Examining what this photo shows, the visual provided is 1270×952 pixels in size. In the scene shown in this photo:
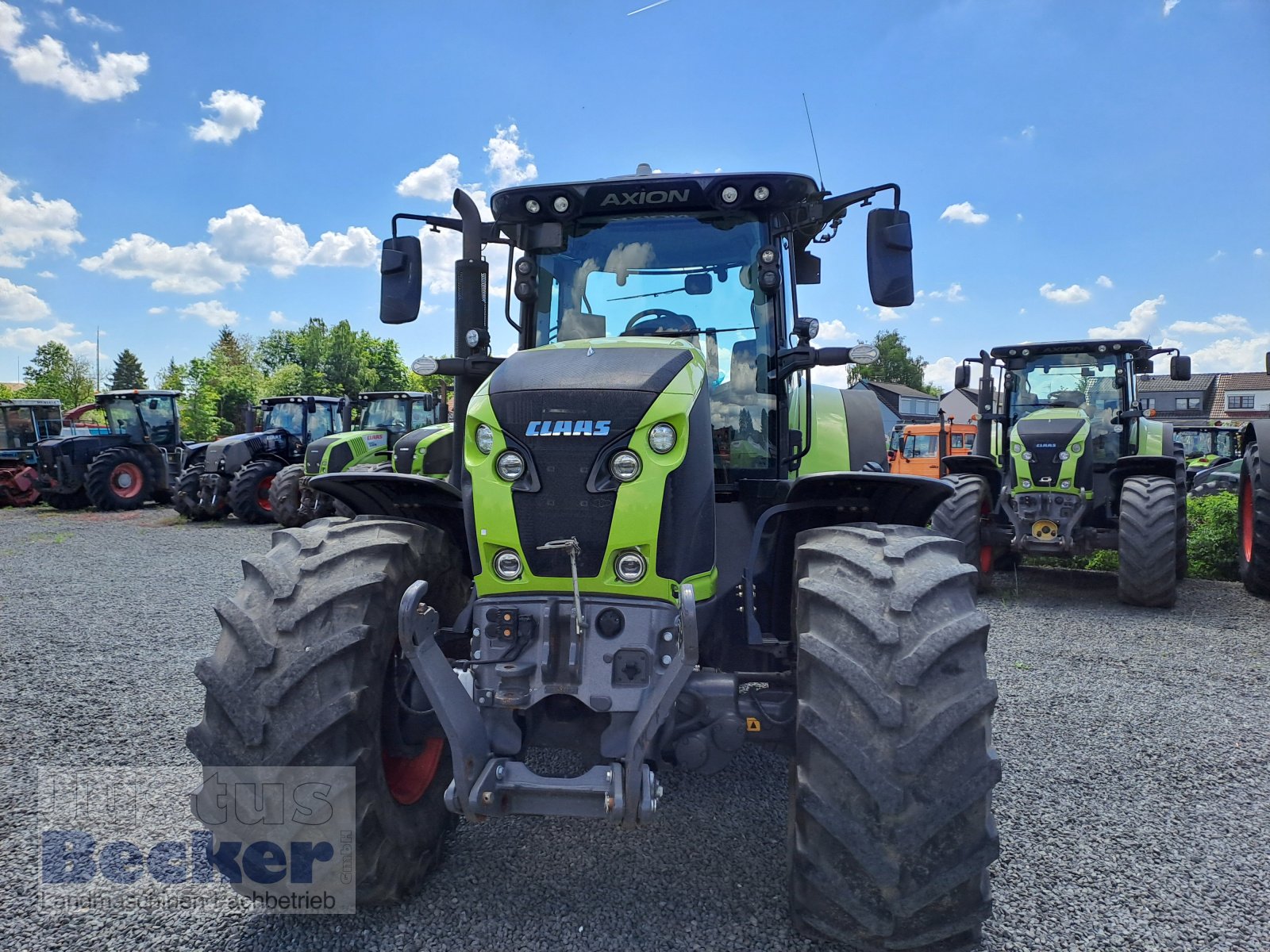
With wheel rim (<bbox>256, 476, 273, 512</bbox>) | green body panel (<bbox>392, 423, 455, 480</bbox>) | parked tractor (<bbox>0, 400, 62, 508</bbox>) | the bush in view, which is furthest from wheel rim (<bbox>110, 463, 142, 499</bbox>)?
the bush

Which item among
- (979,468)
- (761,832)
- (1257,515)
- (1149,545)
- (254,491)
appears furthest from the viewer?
(254,491)

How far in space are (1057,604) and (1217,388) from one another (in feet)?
188

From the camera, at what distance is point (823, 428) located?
4.11m

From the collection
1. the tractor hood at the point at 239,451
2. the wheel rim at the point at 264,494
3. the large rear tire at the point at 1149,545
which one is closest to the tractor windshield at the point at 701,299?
the large rear tire at the point at 1149,545

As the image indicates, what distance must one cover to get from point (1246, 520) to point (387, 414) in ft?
47.6

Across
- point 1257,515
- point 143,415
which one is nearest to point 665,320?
point 1257,515

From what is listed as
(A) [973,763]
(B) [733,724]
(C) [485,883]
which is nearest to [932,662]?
(A) [973,763]

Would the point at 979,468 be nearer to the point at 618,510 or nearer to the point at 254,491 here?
the point at 618,510

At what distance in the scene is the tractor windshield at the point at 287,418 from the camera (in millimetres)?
18312

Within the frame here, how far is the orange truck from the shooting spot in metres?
20.9

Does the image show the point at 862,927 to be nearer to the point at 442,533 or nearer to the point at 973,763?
the point at 973,763

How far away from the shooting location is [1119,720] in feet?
15.2

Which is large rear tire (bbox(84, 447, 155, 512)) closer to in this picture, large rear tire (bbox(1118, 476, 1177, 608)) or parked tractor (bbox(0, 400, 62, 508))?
parked tractor (bbox(0, 400, 62, 508))

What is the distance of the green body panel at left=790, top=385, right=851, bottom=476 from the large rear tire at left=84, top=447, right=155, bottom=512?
19071 mm
